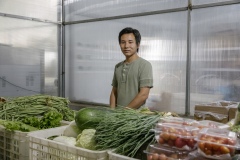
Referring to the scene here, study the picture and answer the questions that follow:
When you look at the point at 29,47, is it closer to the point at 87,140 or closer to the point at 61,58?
the point at 61,58

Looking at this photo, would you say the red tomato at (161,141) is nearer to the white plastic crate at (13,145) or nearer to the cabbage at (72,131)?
the cabbage at (72,131)

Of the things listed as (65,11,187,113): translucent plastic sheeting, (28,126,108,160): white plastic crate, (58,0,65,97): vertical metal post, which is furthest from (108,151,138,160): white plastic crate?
(58,0,65,97): vertical metal post

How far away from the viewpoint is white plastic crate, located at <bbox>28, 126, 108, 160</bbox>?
1189 millimetres

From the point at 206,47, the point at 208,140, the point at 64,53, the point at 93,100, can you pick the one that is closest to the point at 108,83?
the point at 93,100

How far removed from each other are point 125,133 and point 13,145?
0.81 meters

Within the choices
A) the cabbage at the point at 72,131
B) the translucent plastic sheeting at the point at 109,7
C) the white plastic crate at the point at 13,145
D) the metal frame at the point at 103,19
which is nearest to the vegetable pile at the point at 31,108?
the white plastic crate at the point at 13,145

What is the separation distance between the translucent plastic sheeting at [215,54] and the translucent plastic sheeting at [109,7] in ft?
1.19

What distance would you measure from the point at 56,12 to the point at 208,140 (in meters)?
4.06

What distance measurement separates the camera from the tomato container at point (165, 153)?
3.26 feet

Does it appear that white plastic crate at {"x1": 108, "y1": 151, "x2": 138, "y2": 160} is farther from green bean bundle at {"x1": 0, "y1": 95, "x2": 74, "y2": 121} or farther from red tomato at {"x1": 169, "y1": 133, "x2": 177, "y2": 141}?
green bean bundle at {"x1": 0, "y1": 95, "x2": 74, "y2": 121}

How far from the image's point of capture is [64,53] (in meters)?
4.61

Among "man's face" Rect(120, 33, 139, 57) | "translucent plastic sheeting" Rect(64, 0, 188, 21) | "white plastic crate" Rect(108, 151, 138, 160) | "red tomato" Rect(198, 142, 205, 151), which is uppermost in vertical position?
"translucent plastic sheeting" Rect(64, 0, 188, 21)

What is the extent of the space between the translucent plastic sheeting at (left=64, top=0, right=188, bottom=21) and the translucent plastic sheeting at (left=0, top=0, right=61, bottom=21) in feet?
0.59

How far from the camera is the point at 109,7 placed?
3.92m
